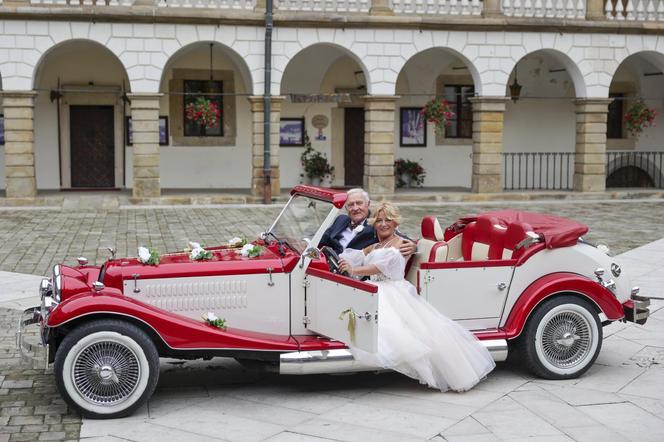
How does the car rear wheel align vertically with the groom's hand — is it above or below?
below

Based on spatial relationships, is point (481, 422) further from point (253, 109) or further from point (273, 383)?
point (253, 109)

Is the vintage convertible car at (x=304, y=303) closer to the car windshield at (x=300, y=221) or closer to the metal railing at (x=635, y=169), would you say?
the car windshield at (x=300, y=221)

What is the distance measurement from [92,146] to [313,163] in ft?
17.9

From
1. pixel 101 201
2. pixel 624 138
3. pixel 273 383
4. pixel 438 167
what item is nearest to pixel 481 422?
pixel 273 383

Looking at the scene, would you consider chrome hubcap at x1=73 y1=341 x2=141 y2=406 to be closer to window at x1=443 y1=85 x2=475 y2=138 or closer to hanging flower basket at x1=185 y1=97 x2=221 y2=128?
hanging flower basket at x1=185 y1=97 x2=221 y2=128

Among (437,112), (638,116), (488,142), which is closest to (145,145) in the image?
(437,112)

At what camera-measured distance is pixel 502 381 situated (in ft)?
22.0

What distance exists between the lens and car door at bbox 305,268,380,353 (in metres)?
5.89

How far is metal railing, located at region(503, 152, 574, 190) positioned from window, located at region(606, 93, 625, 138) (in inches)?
56.9

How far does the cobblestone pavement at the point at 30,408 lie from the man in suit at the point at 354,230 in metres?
2.12

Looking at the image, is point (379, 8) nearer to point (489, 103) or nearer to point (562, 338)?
point (489, 103)

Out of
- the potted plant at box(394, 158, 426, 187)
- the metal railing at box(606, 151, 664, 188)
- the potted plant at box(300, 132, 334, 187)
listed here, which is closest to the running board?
the potted plant at box(300, 132, 334, 187)

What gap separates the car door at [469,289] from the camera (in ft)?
21.7

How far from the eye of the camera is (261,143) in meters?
20.9
